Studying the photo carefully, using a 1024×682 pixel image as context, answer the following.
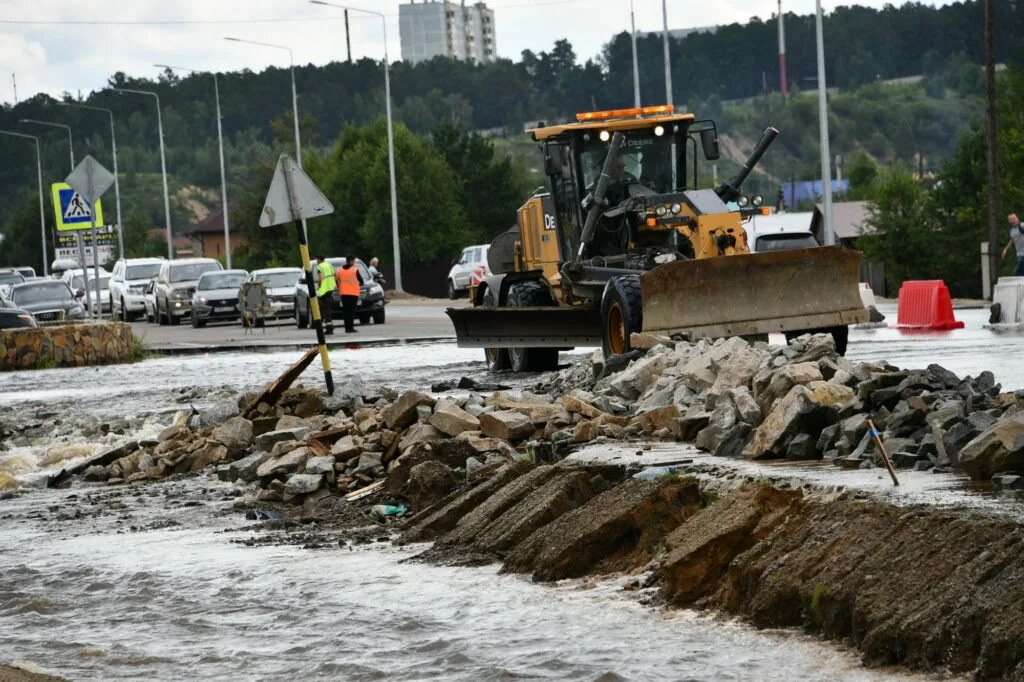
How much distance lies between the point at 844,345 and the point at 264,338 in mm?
17875

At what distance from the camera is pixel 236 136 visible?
7781 inches

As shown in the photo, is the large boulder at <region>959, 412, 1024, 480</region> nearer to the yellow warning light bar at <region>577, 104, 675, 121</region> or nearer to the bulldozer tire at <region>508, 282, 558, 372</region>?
the yellow warning light bar at <region>577, 104, 675, 121</region>

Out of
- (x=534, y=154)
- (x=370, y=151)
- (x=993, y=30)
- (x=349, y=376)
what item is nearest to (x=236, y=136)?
Answer: (x=534, y=154)

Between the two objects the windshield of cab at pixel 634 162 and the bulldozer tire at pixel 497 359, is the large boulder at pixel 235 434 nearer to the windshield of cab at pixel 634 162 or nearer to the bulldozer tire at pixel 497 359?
the windshield of cab at pixel 634 162

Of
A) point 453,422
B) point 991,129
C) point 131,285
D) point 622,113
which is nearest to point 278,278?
point 131,285

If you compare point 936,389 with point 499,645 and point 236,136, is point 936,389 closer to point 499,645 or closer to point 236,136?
point 499,645

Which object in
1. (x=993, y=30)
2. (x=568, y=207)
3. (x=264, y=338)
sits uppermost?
(x=993, y=30)

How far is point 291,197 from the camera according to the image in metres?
17.7

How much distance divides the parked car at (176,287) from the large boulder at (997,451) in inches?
1540

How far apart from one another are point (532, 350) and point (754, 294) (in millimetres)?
4003

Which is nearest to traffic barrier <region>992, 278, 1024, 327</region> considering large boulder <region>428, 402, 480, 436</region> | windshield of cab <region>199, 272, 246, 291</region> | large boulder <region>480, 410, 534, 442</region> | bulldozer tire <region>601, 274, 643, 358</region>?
bulldozer tire <region>601, 274, 643, 358</region>

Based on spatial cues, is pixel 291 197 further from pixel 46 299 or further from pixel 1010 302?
pixel 46 299

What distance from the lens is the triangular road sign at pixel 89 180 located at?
1086 inches

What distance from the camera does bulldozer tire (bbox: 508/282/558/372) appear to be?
21828mm
